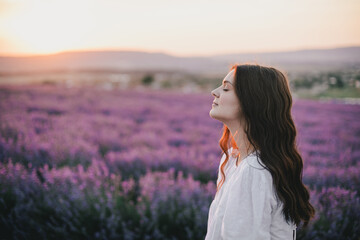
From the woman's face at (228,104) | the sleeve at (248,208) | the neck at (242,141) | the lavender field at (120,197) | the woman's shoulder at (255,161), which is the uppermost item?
the woman's face at (228,104)

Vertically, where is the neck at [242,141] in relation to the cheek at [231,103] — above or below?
below

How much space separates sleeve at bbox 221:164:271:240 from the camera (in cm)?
108

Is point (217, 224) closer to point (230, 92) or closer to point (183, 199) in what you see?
point (230, 92)

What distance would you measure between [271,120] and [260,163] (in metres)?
0.23

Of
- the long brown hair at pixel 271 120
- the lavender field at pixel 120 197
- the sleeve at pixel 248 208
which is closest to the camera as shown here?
the sleeve at pixel 248 208

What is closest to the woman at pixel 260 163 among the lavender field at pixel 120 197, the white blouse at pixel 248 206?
the white blouse at pixel 248 206

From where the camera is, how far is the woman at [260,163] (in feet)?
3.62

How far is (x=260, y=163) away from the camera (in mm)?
1182

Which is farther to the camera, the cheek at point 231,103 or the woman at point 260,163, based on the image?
the cheek at point 231,103

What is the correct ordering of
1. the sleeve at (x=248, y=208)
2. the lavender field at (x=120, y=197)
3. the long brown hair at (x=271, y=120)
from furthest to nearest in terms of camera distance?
the lavender field at (x=120, y=197)
the long brown hair at (x=271, y=120)
the sleeve at (x=248, y=208)

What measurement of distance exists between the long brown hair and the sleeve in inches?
4.9

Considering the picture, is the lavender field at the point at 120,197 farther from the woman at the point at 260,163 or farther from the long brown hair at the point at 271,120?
the long brown hair at the point at 271,120

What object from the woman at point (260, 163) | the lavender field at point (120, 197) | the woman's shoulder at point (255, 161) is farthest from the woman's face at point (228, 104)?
the lavender field at point (120, 197)

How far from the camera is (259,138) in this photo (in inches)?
50.0
